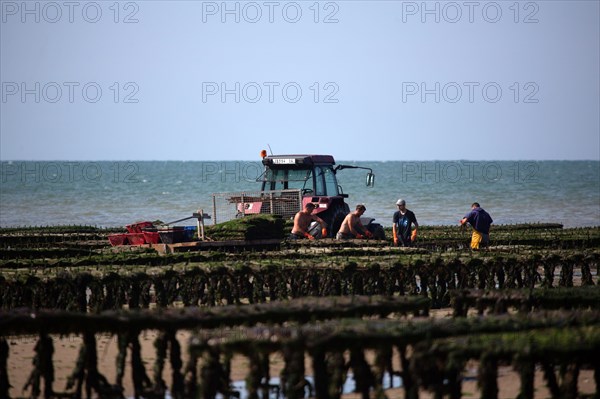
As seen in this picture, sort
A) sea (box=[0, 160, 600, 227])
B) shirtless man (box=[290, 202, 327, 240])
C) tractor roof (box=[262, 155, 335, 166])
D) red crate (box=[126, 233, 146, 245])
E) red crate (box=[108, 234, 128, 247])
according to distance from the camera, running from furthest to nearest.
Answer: sea (box=[0, 160, 600, 227]) → tractor roof (box=[262, 155, 335, 166]) → shirtless man (box=[290, 202, 327, 240]) → red crate (box=[108, 234, 128, 247]) → red crate (box=[126, 233, 146, 245])

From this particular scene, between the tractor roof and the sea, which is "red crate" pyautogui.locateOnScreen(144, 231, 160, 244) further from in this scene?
the sea

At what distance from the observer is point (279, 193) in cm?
2850

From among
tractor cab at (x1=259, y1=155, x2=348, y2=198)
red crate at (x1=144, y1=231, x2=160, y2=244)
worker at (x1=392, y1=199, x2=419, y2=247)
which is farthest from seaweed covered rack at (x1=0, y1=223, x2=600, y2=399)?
tractor cab at (x1=259, y1=155, x2=348, y2=198)

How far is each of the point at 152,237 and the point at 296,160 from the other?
476 cm

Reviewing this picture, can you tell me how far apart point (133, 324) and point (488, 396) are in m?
4.14

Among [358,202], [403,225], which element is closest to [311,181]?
[403,225]

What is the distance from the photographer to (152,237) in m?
24.9

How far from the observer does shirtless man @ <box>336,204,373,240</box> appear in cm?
2597

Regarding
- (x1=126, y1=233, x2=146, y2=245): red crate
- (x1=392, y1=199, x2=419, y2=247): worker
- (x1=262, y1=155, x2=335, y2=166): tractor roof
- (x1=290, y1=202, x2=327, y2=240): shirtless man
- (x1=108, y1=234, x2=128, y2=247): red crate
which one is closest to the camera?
(x1=392, y1=199, x2=419, y2=247): worker

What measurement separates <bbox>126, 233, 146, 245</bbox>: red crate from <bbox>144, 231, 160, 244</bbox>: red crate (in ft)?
0.40

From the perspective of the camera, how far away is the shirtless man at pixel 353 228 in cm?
2597

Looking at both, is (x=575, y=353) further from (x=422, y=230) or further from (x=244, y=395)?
(x=422, y=230)

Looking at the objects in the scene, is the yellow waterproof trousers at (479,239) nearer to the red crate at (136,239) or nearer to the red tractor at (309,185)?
the red tractor at (309,185)

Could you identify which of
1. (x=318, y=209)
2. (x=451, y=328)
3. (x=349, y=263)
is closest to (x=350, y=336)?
(x=451, y=328)
